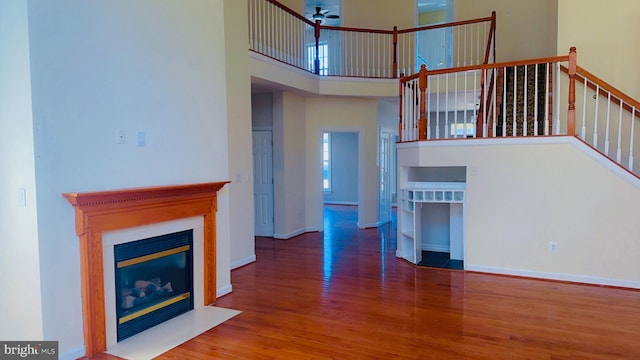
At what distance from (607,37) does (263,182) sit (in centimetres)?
555

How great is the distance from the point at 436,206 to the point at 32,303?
4.96 meters

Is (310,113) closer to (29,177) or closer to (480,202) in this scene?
(480,202)

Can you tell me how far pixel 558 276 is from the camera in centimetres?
467

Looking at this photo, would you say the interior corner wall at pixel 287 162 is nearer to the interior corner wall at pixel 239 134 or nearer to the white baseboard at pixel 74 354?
the interior corner wall at pixel 239 134

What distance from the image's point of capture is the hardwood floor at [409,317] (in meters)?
3.03

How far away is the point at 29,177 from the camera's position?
105 inches

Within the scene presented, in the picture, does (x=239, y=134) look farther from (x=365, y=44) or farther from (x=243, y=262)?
(x=365, y=44)

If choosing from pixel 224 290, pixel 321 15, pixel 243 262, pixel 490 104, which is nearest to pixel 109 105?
pixel 224 290

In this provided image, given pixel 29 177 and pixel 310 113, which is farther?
pixel 310 113

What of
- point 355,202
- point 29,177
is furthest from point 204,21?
point 355,202

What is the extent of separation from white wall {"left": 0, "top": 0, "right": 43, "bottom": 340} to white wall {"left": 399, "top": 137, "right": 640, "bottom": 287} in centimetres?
424

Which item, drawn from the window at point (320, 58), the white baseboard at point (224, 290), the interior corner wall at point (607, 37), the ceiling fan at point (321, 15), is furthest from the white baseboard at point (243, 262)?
the ceiling fan at point (321, 15)

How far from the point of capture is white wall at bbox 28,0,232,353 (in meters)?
2.73
